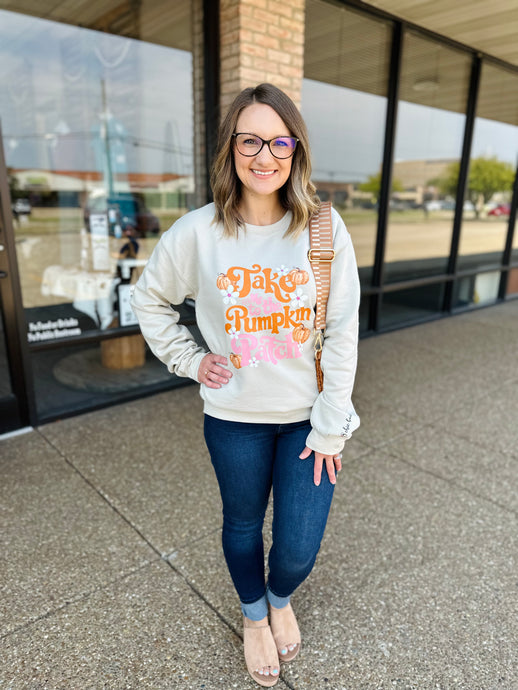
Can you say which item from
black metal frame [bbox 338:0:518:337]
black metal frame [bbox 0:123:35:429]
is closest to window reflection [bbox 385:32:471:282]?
black metal frame [bbox 338:0:518:337]

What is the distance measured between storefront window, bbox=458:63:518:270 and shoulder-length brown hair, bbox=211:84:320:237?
20.8ft

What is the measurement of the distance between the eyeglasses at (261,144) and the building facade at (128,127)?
229 cm

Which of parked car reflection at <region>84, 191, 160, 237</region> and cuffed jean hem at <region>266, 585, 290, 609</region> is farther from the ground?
parked car reflection at <region>84, 191, 160, 237</region>

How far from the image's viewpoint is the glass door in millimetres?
3156

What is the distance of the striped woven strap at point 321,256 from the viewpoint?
1447 mm

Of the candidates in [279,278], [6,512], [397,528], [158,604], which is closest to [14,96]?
[6,512]

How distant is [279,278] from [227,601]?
4.53 ft

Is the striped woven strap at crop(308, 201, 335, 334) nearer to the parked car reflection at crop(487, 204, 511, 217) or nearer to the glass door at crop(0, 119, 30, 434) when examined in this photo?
the glass door at crop(0, 119, 30, 434)

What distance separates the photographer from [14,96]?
3.59 m

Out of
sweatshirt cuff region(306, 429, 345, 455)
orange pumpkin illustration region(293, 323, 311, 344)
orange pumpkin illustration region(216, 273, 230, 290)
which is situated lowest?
sweatshirt cuff region(306, 429, 345, 455)

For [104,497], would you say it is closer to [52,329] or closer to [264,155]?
[52,329]

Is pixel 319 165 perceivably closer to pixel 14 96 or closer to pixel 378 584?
pixel 14 96

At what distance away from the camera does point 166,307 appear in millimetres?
1695

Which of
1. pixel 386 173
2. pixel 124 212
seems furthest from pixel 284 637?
pixel 386 173
